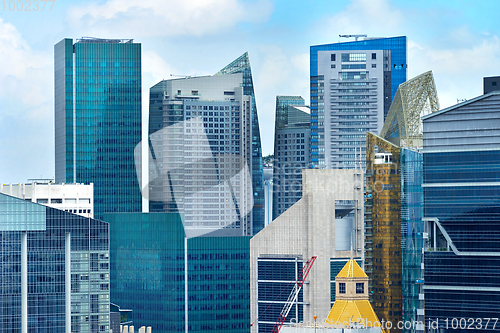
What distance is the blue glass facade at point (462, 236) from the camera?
17362 centimetres

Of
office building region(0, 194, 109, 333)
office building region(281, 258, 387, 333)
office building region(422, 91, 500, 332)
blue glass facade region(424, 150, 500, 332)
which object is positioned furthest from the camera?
office building region(422, 91, 500, 332)

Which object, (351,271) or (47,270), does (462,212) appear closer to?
(351,271)

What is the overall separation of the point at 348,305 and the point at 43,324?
52.7 meters

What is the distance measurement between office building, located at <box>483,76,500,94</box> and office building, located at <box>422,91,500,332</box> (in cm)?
629

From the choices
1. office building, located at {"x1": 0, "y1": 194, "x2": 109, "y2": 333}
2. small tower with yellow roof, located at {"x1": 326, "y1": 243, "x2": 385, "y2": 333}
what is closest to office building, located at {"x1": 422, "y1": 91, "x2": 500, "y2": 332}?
small tower with yellow roof, located at {"x1": 326, "y1": 243, "x2": 385, "y2": 333}

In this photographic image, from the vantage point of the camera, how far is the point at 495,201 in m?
175

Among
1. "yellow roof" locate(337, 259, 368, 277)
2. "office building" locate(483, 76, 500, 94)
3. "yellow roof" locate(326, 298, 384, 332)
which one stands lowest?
"yellow roof" locate(326, 298, 384, 332)

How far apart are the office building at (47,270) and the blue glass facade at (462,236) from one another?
5403 centimetres

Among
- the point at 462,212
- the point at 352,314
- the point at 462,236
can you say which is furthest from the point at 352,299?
the point at 462,212

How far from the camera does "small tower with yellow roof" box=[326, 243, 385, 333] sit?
589 feet

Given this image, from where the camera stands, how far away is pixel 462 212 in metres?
176

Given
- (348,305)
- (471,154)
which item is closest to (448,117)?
(471,154)

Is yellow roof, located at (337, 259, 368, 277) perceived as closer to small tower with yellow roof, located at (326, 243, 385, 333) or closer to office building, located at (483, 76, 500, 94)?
small tower with yellow roof, located at (326, 243, 385, 333)

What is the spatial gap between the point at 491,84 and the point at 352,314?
45122 millimetres
